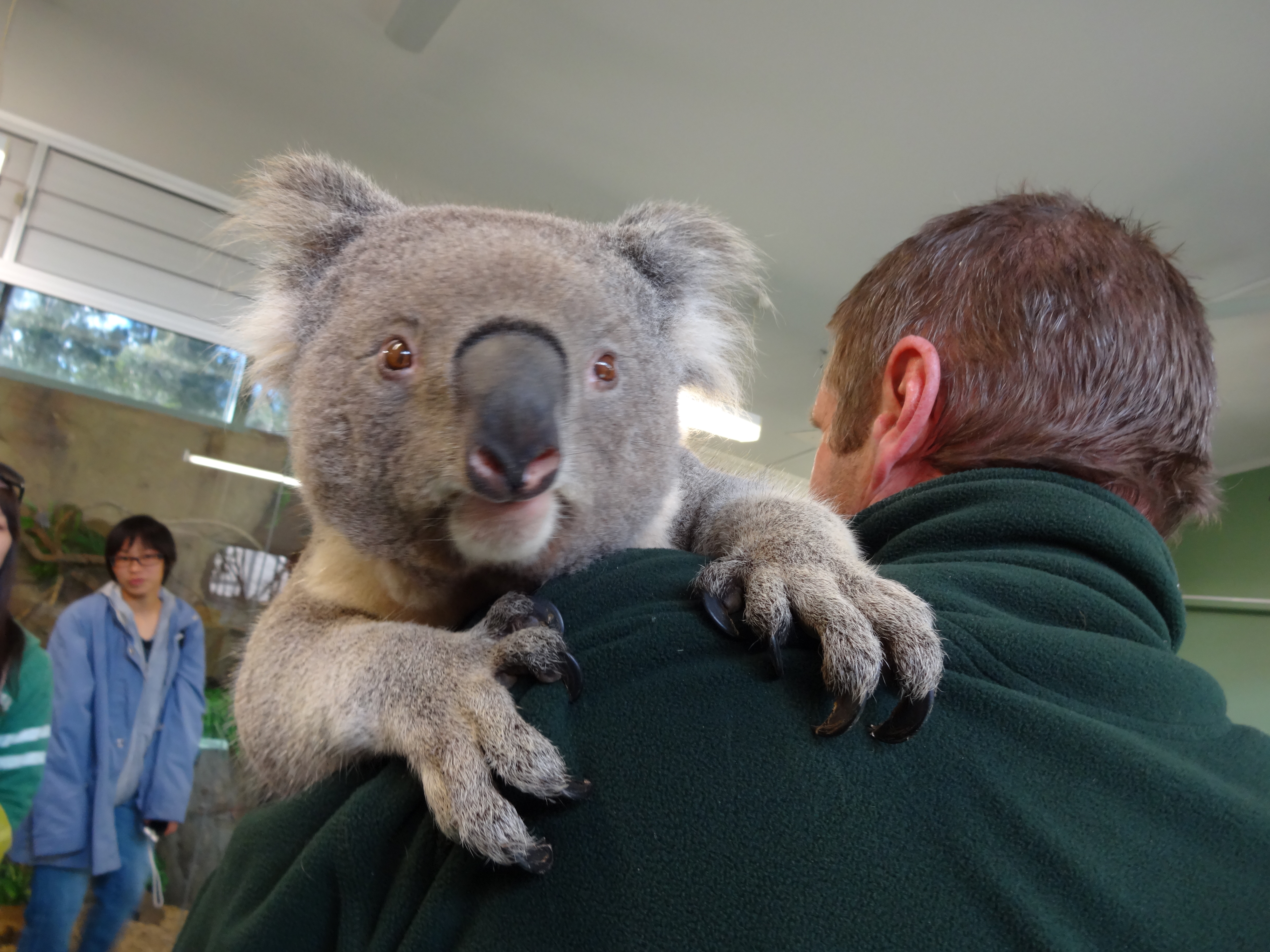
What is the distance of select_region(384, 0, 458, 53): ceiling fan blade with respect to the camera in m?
3.31

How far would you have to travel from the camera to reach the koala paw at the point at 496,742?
809mm

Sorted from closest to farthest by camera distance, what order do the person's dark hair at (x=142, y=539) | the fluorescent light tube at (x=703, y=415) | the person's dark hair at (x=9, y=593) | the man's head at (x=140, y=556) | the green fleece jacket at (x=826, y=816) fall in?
the green fleece jacket at (x=826, y=816), the fluorescent light tube at (x=703, y=415), the person's dark hair at (x=9, y=593), the man's head at (x=140, y=556), the person's dark hair at (x=142, y=539)

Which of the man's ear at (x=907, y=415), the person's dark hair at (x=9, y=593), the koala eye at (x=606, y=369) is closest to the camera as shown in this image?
the koala eye at (x=606, y=369)

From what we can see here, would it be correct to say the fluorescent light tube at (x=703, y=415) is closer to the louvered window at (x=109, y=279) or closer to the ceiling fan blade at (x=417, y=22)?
the ceiling fan blade at (x=417, y=22)

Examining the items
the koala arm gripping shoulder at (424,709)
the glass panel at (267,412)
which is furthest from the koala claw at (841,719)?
the glass panel at (267,412)

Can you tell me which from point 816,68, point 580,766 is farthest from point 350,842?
point 816,68

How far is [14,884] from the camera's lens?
138 inches

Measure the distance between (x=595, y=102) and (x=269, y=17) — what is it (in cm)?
148

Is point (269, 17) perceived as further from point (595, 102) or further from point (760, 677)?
point (760, 677)

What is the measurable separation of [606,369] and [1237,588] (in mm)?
8523

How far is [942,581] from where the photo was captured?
3.48 ft

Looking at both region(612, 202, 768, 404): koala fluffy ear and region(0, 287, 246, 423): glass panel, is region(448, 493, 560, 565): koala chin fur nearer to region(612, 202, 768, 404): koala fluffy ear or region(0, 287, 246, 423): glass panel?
region(612, 202, 768, 404): koala fluffy ear

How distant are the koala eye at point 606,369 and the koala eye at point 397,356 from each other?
0.23m

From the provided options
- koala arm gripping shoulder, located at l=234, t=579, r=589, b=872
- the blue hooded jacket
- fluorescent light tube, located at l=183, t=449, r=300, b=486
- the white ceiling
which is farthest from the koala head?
fluorescent light tube, located at l=183, t=449, r=300, b=486
